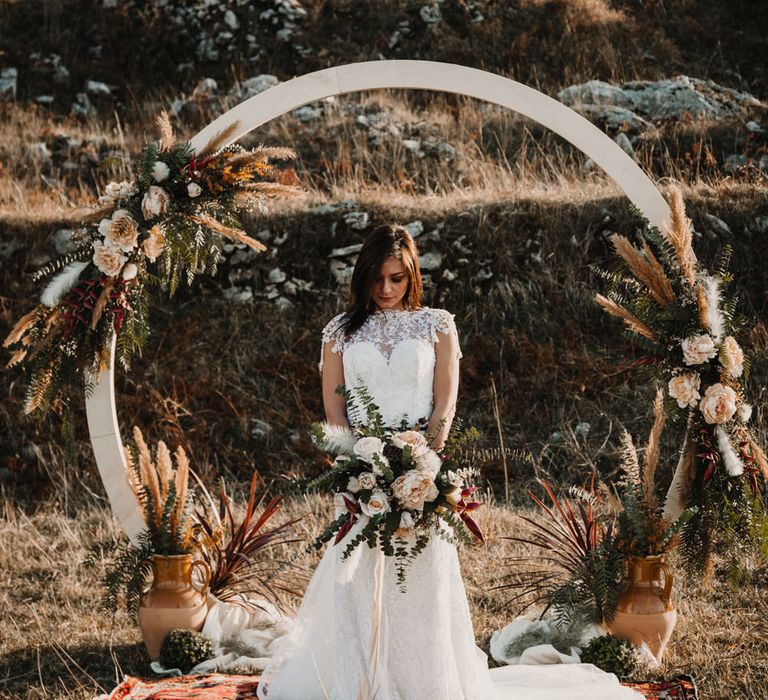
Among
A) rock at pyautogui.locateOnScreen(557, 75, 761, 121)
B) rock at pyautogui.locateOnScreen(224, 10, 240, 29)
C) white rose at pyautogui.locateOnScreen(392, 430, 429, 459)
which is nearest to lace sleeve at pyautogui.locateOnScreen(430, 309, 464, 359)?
white rose at pyautogui.locateOnScreen(392, 430, 429, 459)

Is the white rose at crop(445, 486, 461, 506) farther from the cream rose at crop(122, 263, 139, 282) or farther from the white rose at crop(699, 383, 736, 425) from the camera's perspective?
the cream rose at crop(122, 263, 139, 282)

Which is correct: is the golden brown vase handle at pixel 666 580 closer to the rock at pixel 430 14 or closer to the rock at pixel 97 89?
the rock at pixel 430 14

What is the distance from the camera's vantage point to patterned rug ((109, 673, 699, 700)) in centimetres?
438

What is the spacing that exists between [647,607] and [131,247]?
11.1 ft

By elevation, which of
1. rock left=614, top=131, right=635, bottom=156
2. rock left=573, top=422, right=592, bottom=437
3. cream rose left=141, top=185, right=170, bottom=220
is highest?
rock left=614, top=131, right=635, bottom=156

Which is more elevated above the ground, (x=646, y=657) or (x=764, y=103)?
(x=764, y=103)

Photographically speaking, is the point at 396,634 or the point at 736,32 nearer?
the point at 396,634

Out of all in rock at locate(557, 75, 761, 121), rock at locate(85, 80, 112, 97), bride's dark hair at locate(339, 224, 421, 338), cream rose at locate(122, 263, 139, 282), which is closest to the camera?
bride's dark hair at locate(339, 224, 421, 338)

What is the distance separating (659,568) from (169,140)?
3586 mm

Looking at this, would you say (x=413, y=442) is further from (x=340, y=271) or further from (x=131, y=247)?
(x=340, y=271)

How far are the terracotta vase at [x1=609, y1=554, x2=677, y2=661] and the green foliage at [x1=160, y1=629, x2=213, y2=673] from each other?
2215 mm

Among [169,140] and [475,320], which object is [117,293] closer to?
[169,140]

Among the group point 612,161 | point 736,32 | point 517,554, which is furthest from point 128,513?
point 736,32

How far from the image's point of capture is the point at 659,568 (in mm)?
4809
